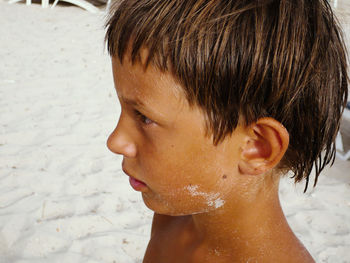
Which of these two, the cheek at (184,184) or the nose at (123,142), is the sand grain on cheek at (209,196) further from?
the nose at (123,142)

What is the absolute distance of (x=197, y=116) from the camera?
3.70 ft

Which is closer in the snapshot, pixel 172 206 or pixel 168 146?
pixel 168 146

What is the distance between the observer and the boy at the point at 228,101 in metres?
1.06

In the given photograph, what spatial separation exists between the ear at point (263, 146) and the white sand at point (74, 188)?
1564 mm

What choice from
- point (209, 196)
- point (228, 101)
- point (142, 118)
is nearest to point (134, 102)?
point (142, 118)

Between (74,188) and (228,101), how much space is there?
221 cm

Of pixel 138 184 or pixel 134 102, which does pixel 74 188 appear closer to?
pixel 138 184

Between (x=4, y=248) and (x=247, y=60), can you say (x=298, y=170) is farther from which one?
(x=4, y=248)

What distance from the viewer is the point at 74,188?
10.1 feet

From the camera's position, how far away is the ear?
113cm

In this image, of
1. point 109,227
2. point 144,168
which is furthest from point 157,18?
point 109,227

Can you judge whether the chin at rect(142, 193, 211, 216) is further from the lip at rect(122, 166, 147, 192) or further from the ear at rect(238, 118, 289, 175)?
the ear at rect(238, 118, 289, 175)

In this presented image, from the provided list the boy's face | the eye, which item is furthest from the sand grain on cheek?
the eye

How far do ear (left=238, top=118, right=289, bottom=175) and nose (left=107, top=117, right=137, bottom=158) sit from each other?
31 centimetres
